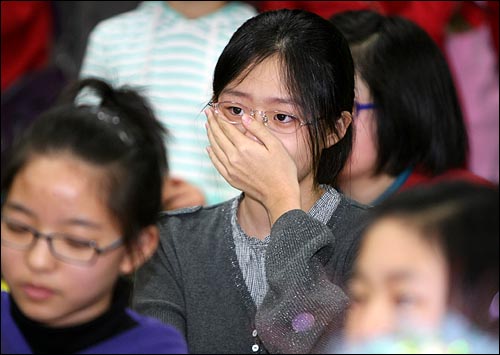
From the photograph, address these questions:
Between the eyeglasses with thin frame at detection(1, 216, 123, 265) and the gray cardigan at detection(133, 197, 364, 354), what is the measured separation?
15 cm

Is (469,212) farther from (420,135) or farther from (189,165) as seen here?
(189,165)

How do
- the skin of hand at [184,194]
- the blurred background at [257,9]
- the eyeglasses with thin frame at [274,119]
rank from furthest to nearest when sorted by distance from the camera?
the blurred background at [257,9]
the skin of hand at [184,194]
the eyeglasses with thin frame at [274,119]

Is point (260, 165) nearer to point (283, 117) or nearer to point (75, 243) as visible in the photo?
point (283, 117)

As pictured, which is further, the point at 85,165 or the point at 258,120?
the point at 258,120

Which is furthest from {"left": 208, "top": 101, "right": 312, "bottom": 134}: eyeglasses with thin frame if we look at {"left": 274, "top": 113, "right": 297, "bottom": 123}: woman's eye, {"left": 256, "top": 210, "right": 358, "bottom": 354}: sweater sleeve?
{"left": 256, "top": 210, "right": 358, "bottom": 354}: sweater sleeve

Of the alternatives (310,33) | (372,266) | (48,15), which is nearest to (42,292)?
(372,266)

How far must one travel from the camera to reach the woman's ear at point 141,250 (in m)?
0.85

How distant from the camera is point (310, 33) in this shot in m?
1.07

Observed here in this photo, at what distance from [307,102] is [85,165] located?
0.31 meters

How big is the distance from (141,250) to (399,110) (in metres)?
0.66

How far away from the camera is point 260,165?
101 cm

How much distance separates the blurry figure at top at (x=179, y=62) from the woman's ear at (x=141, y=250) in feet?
1.74

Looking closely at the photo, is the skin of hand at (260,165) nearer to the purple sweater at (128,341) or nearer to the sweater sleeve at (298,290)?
the sweater sleeve at (298,290)

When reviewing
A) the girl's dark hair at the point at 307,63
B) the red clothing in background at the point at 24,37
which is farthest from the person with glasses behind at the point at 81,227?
the red clothing in background at the point at 24,37
